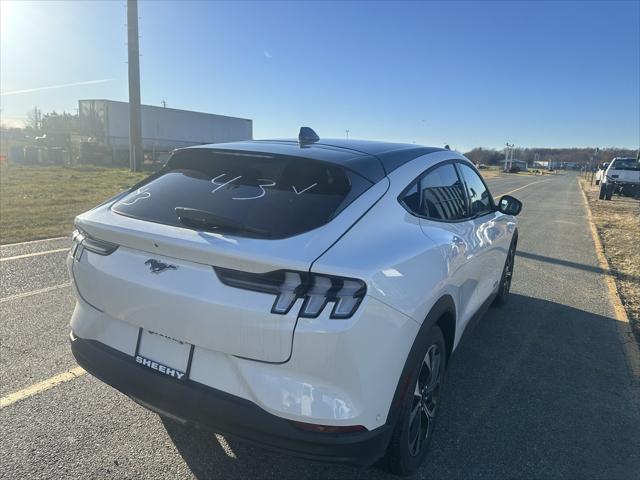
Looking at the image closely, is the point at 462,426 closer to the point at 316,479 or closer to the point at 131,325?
the point at 316,479

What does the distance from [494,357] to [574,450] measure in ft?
4.33

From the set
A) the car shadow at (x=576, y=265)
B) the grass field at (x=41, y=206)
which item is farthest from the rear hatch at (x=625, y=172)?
the grass field at (x=41, y=206)

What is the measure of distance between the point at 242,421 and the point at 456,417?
178 cm

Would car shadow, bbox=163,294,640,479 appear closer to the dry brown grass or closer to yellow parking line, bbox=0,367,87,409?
yellow parking line, bbox=0,367,87,409

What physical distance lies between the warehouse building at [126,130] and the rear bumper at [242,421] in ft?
107

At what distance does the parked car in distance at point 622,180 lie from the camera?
888 inches

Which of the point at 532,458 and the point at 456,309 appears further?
the point at 456,309

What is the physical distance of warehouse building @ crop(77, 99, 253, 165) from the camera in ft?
114

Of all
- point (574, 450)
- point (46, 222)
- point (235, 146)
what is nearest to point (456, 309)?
point (574, 450)

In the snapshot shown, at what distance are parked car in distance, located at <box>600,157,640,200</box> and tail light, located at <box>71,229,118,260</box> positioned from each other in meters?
25.2

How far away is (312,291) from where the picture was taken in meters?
1.99

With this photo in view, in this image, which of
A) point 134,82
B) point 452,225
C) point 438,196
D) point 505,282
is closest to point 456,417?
point 452,225

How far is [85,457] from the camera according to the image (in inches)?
104

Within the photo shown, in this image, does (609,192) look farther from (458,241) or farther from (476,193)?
(458,241)
